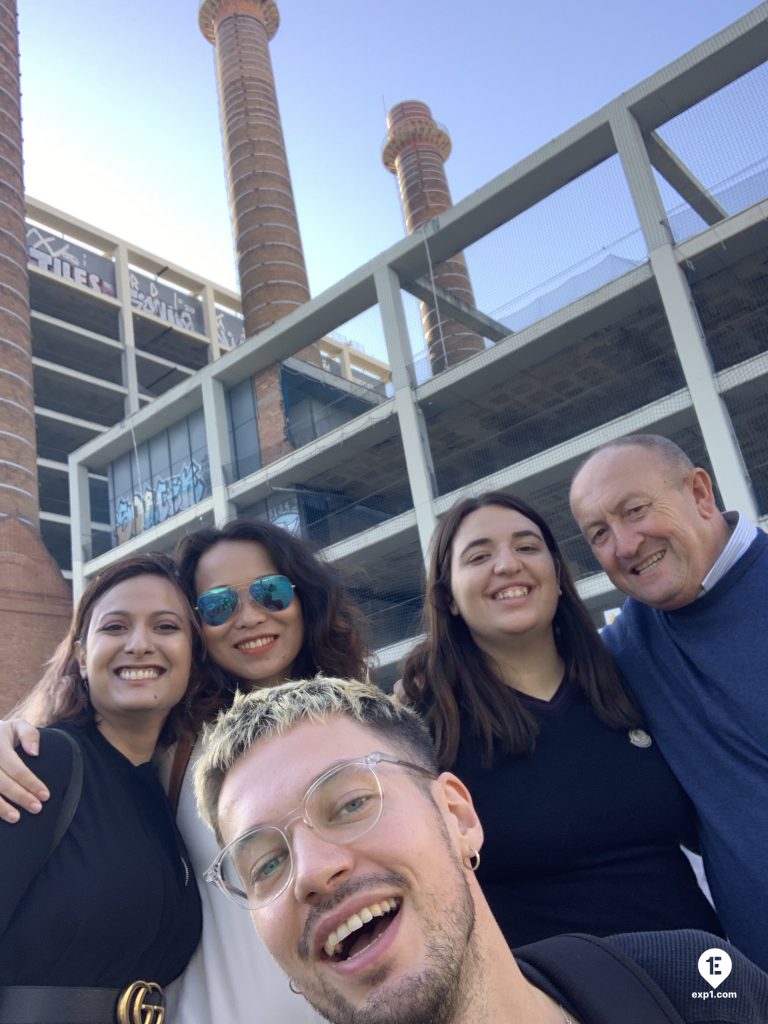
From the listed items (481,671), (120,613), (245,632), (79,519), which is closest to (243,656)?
(245,632)

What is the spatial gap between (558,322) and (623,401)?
13.0 feet

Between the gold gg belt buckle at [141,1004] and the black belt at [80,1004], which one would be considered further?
the gold gg belt buckle at [141,1004]

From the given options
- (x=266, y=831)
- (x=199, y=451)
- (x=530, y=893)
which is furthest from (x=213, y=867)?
(x=199, y=451)

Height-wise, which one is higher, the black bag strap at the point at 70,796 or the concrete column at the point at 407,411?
the concrete column at the point at 407,411

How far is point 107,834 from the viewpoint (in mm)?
1992

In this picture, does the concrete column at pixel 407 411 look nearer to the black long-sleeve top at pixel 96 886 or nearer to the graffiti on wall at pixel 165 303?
the black long-sleeve top at pixel 96 886

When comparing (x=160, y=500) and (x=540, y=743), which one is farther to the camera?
(x=160, y=500)

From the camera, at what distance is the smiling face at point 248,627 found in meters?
2.74

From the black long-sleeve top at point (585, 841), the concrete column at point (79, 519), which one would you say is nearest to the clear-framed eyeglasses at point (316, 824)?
the black long-sleeve top at point (585, 841)

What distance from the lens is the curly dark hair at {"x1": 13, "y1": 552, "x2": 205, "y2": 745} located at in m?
2.36

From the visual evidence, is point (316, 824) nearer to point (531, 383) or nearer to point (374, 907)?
point (374, 907)

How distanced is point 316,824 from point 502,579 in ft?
4.49

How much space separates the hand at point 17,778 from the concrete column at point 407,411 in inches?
651

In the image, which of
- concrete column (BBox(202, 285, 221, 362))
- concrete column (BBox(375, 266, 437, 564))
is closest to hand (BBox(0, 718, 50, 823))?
concrete column (BBox(375, 266, 437, 564))
